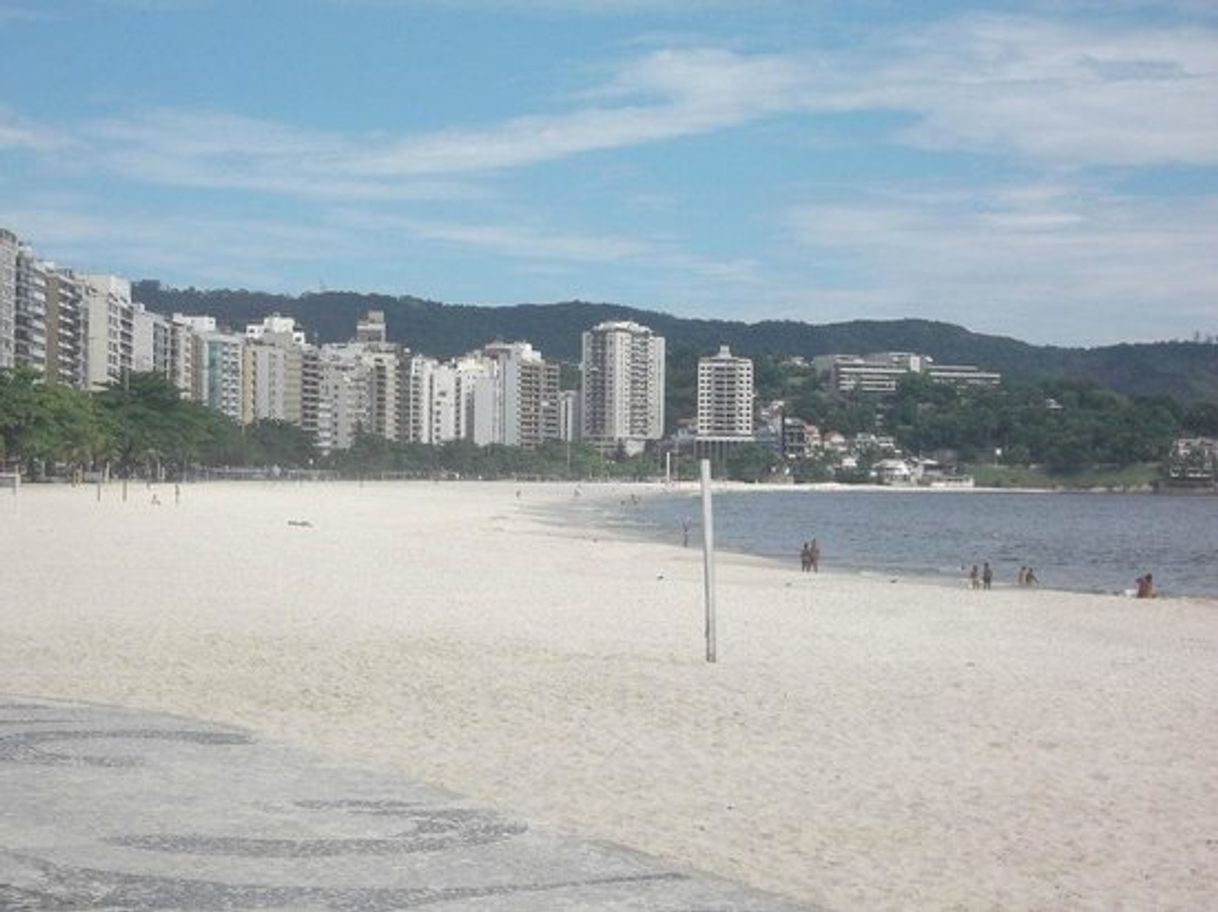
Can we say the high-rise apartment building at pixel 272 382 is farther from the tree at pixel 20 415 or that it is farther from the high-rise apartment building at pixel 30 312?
the tree at pixel 20 415

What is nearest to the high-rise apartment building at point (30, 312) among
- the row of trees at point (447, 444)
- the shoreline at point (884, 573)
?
the row of trees at point (447, 444)

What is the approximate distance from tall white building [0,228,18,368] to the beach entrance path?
112278mm

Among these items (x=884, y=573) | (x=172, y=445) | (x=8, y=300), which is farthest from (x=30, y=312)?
(x=884, y=573)

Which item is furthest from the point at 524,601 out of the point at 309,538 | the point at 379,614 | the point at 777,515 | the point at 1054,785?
Answer: the point at 777,515

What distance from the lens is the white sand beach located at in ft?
23.4

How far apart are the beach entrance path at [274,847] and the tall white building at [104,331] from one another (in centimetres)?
13427

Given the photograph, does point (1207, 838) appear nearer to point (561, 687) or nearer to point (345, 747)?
point (345, 747)

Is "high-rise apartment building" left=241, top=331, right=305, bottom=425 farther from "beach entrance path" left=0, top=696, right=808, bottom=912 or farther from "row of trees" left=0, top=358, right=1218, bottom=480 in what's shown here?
"beach entrance path" left=0, top=696, right=808, bottom=912

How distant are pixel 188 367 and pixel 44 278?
4301cm

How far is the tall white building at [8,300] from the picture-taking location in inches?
4515

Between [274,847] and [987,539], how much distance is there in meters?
54.7

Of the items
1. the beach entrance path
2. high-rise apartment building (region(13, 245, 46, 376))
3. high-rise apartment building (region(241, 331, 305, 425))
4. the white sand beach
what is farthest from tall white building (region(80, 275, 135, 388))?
the beach entrance path

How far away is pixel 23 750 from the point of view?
8.06m

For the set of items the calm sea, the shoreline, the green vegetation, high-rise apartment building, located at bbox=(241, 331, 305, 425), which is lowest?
the calm sea
